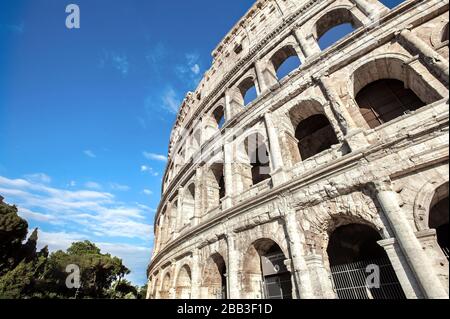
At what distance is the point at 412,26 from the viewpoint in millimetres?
6422

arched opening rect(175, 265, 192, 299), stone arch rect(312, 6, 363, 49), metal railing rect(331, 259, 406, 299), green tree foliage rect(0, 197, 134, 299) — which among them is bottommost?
metal railing rect(331, 259, 406, 299)

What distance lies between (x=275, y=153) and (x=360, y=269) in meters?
4.11

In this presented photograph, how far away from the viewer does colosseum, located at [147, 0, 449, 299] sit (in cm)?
483

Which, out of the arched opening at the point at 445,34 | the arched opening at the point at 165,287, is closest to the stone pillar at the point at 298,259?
the arched opening at the point at 445,34

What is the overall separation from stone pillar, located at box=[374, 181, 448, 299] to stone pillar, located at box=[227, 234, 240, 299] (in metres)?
4.59

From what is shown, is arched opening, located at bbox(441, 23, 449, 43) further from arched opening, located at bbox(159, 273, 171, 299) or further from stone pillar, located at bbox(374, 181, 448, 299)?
arched opening, located at bbox(159, 273, 171, 299)

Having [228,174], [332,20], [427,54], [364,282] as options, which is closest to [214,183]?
[228,174]

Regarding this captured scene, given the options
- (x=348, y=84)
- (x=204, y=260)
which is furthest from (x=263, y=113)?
(x=204, y=260)

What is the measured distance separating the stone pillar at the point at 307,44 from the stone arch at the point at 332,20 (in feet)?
1.40

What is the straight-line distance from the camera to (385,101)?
7363mm

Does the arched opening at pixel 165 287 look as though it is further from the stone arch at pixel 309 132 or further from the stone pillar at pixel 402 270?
the stone pillar at pixel 402 270

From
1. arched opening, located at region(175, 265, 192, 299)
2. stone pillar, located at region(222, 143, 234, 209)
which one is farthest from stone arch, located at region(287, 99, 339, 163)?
arched opening, located at region(175, 265, 192, 299)
